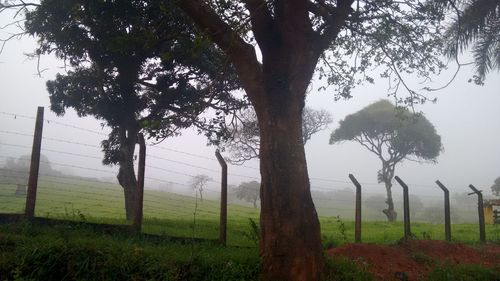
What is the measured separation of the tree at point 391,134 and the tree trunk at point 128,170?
73.4 feet

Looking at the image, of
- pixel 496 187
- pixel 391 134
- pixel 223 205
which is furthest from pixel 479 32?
pixel 496 187

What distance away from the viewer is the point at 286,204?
5.59m

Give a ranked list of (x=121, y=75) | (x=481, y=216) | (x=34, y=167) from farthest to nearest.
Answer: (x=121, y=75) < (x=481, y=216) < (x=34, y=167)

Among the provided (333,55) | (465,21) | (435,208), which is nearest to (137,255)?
(333,55)

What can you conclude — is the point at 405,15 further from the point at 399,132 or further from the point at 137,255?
the point at 399,132

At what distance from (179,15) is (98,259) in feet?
20.9

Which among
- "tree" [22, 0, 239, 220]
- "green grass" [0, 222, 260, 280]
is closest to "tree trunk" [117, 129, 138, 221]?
"tree" [22, 0, 239, 220]

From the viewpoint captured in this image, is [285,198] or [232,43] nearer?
[285,198]

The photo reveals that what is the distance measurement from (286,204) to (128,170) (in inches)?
355

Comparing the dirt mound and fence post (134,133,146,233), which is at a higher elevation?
fence post (134,133,146,233)

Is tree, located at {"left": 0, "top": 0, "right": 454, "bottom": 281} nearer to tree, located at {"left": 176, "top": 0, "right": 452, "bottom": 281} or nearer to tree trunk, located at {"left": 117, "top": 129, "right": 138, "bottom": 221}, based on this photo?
tree, located at {"left": 176, "top": 0, "right": 452, "bottom": 281}

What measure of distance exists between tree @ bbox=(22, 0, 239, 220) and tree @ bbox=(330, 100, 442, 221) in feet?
71.7

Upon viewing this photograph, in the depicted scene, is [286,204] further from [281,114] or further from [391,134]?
[391,134]

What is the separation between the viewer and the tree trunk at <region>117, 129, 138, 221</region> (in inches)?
517
